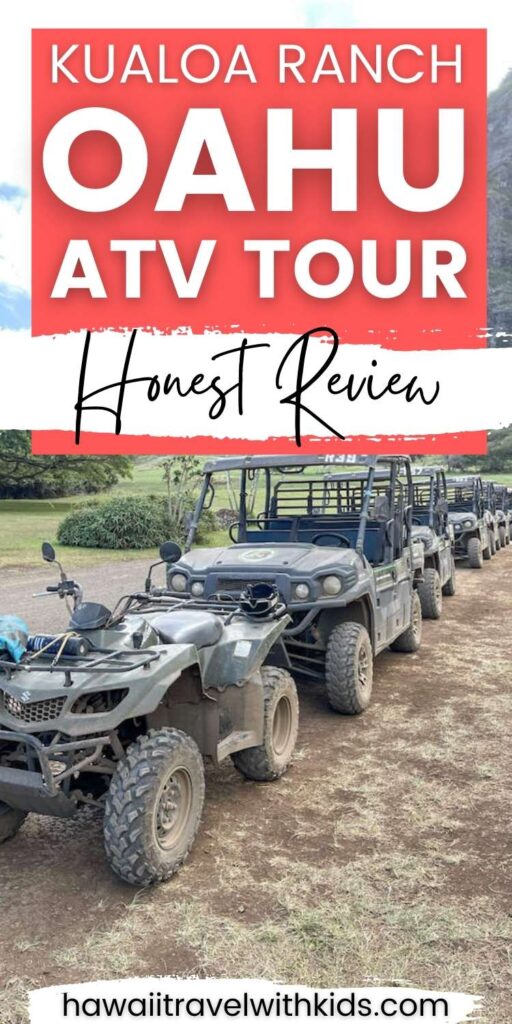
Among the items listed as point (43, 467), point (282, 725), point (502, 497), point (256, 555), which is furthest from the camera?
point (43, 467)

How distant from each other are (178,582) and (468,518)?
12.0 metres

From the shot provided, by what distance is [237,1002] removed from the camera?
10.7 feet

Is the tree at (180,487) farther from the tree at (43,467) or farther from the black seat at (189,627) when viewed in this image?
the black seat at (189,627)

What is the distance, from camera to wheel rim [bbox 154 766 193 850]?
162 inches

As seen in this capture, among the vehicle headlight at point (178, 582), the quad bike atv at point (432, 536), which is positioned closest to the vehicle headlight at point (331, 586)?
the vehicle headlight at point (178, 582)

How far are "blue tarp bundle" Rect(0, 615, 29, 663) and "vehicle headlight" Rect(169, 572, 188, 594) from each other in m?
2.98

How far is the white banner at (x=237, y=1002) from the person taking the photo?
126 inches

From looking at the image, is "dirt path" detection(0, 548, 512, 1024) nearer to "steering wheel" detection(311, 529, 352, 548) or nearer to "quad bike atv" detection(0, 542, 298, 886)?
"quad bike atv" detection(0, 542, 298, 886)

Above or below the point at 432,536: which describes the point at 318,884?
below

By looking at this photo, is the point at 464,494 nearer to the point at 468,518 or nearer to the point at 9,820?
the point at 468,518

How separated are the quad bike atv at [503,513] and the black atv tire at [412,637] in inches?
561

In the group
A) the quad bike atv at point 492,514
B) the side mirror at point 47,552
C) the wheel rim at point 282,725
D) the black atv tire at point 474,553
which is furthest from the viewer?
the quad bike atv at point 492,514

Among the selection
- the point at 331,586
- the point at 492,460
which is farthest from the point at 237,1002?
the point at 492,460

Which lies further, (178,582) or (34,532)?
(34,532)
